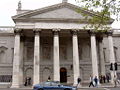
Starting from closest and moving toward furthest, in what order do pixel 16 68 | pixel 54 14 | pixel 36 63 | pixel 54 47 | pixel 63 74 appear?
pixel 36 63, pixel 16 68, pixel 54 47, pixel 54 14, pixel 63 74

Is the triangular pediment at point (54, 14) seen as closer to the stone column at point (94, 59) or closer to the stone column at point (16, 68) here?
the stone column at point (16, 68)

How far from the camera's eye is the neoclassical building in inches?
1217

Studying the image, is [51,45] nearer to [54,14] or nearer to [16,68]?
[54,14]

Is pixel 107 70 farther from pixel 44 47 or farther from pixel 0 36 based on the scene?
pixel 0 36

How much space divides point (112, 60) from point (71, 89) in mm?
15379

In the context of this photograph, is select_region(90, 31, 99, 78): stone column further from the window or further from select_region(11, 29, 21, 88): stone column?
the window

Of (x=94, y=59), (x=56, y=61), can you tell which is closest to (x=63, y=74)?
(x=56, y=61)

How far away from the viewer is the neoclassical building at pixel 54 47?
101 feet

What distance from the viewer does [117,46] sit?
42812mm

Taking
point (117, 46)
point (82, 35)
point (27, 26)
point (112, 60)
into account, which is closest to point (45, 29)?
point (27, 26)

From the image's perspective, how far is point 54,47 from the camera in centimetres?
3119

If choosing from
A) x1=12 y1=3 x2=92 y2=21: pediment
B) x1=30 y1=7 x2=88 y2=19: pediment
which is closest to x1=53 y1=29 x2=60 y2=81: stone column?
x1=30 y1=7 x2=88 y2=19: pediment

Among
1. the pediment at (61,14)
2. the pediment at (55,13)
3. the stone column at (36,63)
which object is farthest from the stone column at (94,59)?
the stone column at (36,63)

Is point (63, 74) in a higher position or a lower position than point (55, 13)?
lower
